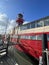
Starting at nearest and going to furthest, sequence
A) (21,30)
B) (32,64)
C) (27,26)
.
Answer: (32,64)
(27,26)
(21,30)

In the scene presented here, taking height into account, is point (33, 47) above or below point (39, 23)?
below

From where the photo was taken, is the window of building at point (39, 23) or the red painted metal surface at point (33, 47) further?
the window of building at point (39, 23)

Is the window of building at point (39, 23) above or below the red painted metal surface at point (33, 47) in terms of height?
above

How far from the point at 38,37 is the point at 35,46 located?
1.81 meters

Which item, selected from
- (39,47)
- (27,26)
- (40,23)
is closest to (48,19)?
(40,23)

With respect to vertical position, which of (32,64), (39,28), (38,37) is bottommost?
(32,64)

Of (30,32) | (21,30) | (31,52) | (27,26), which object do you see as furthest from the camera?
(21,30)

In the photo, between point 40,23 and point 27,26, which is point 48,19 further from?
point 27,26

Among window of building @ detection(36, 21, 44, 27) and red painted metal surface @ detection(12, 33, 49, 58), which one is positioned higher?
window of building @ detection(36, 21, 44, 27)

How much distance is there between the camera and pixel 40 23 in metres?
20.7

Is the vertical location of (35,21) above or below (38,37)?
above

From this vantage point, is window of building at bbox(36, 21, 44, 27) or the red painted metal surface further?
window of building at bbox(36, 21, 44, 27)

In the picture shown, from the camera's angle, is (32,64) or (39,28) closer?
(32,64)

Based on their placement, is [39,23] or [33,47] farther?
[33,47]
